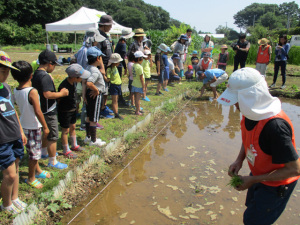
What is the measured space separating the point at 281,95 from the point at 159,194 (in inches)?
297

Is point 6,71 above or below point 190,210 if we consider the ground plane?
above

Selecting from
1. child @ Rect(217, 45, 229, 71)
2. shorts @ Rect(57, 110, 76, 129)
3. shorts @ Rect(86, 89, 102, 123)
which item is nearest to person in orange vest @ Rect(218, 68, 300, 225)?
shorts @ Rect(57, 110, 76, 129)

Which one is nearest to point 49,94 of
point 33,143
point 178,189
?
point 33,143

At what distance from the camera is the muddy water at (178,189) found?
2.86 m

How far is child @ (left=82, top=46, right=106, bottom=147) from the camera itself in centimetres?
412

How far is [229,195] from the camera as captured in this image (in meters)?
3.27

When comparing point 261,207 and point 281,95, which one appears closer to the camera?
point 261,207

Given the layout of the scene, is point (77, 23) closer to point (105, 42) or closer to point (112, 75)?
point (105, 42)

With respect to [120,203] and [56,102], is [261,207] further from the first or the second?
[56,102]

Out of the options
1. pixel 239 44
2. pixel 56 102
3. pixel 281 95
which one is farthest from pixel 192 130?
pixel 239 44

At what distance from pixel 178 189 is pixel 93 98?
210 centimetres

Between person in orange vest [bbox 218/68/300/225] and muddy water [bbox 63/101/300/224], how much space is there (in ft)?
3.78

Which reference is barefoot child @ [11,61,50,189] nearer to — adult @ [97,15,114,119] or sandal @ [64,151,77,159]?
sandal @ [64,151,77,159]

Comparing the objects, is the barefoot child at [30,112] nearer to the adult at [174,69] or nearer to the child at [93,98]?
the child at [93,98]
